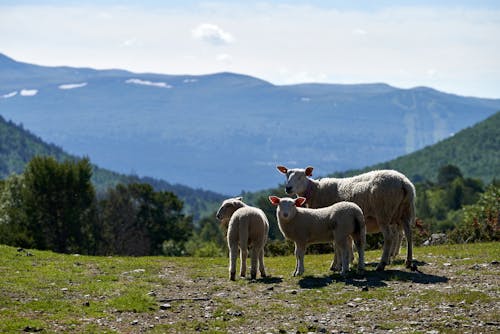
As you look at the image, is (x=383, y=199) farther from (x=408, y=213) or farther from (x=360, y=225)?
(x=360, y=225)

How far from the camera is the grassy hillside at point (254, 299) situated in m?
14.8

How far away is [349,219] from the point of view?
19766mm

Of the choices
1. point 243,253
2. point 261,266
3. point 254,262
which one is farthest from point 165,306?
point 261,266

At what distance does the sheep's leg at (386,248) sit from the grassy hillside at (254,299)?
0.98 feet

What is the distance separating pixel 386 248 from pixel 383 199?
136cm

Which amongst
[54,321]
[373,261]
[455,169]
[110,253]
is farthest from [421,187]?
[54,321]

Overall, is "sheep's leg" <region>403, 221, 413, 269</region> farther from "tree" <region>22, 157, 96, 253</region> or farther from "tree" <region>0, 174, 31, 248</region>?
"tree" <region>22, 157, 96, 253</region>

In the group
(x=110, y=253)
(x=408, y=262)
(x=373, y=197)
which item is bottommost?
(x=110, y=253)

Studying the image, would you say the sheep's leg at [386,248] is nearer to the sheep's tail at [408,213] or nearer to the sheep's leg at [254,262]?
the sheep's tail at [408,213]

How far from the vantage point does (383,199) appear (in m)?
20.7

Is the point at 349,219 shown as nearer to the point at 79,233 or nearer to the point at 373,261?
the point at 373,261

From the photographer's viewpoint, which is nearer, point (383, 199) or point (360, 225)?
point (360, 225)

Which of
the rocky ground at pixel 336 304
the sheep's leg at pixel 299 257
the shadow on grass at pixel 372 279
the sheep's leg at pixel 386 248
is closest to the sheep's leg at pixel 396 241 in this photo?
the sheep's leg at pixel 386 248

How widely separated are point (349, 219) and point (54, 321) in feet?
26.8
